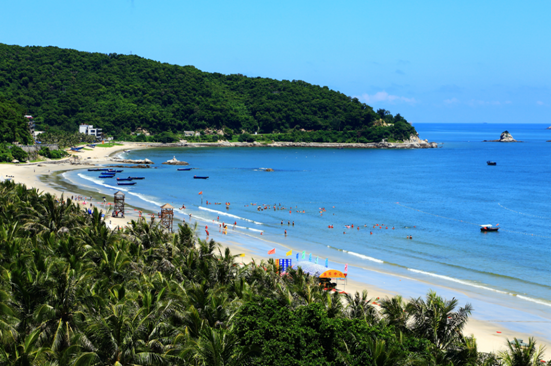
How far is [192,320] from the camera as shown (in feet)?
63.7

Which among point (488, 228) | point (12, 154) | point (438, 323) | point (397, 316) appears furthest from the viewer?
point (12, 154)

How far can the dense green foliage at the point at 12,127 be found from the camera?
13825cm

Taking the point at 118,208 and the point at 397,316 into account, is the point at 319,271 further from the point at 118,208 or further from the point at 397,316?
the point at 118,208

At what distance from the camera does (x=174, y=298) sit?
68.7ft

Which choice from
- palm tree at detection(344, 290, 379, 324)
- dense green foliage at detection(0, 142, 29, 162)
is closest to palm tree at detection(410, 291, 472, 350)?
palm tree at detection(344, 290, 379, 324)

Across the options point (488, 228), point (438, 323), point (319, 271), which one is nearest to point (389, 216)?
point (488, 228)

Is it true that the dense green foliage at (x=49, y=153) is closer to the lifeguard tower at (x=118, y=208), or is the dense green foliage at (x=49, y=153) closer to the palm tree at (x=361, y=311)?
the lifeguard tower at (x=118, y=208)

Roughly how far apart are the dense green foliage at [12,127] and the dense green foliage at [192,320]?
126 meters

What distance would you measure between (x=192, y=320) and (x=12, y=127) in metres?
143

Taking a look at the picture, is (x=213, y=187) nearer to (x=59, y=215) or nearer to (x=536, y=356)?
(x=59, y=215)

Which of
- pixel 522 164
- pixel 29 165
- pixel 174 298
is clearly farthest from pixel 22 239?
pixel 522 164

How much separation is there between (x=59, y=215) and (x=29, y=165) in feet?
304

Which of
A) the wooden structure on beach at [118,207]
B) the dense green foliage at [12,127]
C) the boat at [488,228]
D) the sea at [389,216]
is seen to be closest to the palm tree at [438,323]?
the sea at [389,216]

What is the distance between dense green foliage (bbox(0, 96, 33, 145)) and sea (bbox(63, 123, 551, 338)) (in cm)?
3673
